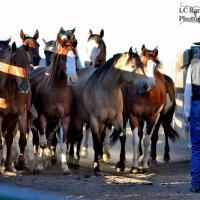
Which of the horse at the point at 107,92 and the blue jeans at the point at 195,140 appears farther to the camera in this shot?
the horse at the point at 107,92

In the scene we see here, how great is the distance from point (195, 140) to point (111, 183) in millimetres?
1998

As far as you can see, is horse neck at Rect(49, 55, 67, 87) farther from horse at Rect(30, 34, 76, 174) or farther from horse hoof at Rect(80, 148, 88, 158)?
horse hoof at Rect(80, 148, 88, 158)

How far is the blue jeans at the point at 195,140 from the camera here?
31.3ft

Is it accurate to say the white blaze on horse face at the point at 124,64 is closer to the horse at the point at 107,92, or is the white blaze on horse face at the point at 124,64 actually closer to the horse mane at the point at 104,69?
the horse at the point at 107,92

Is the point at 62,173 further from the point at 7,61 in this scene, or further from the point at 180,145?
the point at 180,145

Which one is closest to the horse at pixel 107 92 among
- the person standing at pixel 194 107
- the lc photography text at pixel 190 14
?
the person standing at pixel 194 107

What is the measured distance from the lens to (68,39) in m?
12.9

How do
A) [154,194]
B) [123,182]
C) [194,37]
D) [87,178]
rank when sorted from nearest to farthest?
[154,194], [123,182], [87,178], [194,37]

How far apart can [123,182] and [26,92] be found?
7.03 feet

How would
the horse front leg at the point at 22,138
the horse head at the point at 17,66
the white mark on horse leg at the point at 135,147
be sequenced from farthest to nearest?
the white mark on horse leg at the point at 135,147, the horse front leg at the point at 22,138, the horse head at the point at 17,66

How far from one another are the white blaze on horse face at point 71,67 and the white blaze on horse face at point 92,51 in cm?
324

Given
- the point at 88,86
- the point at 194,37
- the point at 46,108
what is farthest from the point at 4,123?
the point at 194,37

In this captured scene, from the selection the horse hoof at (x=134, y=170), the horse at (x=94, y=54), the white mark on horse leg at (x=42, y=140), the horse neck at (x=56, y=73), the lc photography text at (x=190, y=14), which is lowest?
the horse hoof at (x=134, y=170)

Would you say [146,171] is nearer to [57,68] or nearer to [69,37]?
[57,68]
